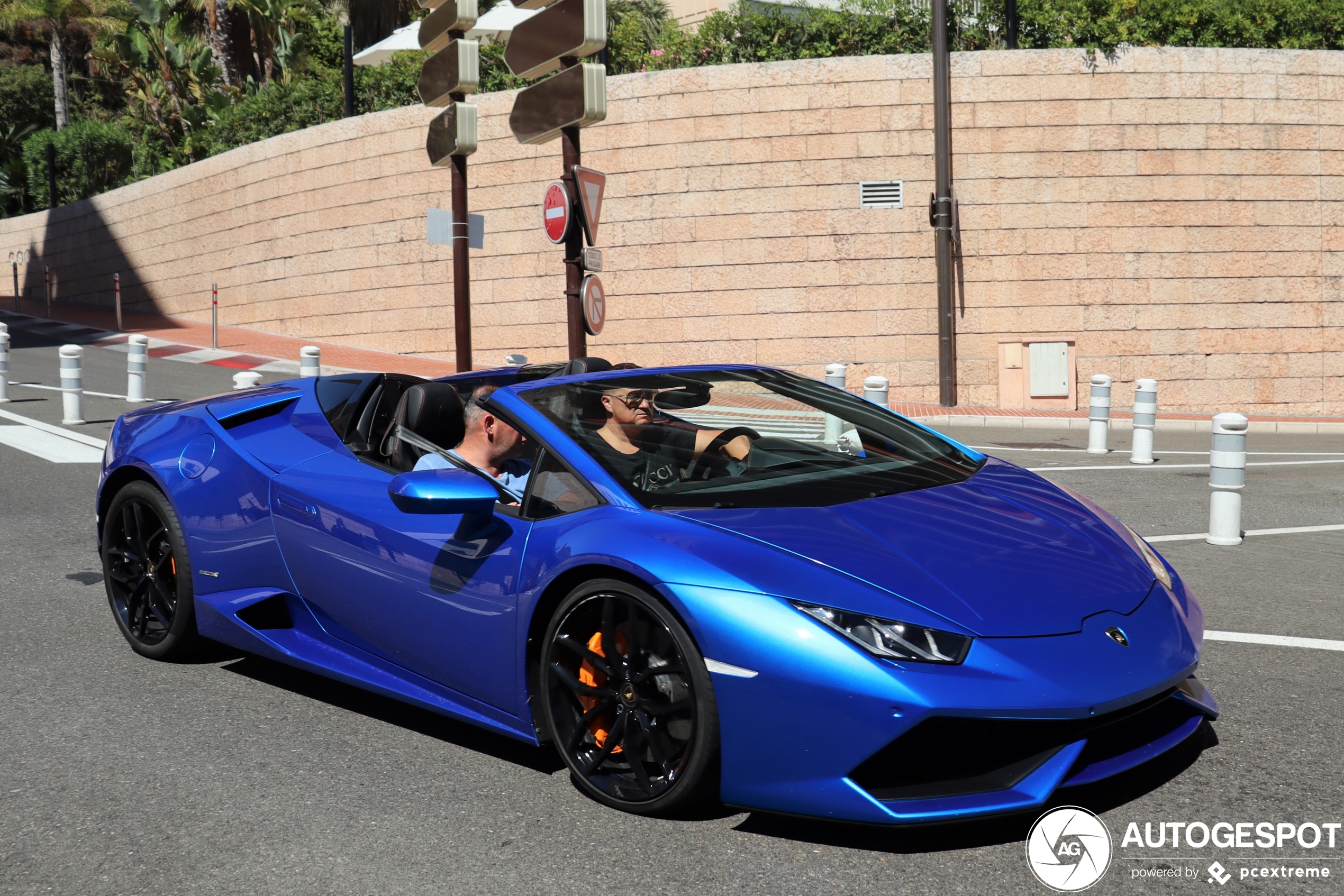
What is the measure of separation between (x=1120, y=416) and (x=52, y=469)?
13.1 meters

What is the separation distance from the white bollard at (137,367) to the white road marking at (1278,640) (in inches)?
497

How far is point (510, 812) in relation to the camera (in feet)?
10.8

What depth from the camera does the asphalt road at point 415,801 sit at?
9.45 feet

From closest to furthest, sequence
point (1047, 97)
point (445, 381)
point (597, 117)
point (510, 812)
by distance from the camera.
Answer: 1. point (510, 812)
2. point (445, 381)
3. point (597, 117)
4. point (1047, 97)

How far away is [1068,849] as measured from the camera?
289 cm

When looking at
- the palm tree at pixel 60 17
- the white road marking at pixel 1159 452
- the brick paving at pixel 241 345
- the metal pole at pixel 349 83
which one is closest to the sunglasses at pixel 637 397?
the white road marking at pixel 1159 452

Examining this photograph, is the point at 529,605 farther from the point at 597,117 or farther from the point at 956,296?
the point at 956,296

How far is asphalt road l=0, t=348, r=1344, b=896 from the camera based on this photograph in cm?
288

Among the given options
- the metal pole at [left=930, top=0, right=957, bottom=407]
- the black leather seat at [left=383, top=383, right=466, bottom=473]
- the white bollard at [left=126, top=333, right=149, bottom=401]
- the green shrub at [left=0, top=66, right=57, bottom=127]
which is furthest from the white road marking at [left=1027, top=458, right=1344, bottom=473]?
the green shrub at [left=0, top=66, right=57, bottom=127]

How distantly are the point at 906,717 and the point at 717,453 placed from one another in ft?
4.43

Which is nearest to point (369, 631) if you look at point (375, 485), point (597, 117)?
point (375, 485)

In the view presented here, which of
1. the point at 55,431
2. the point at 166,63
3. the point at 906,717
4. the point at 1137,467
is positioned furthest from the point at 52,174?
the point at 906,717

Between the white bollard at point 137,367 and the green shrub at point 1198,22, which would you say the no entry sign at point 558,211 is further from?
the green shrub at point 1198,22

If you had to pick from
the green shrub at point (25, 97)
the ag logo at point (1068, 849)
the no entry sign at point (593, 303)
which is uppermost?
the green shrub at point (25, 97)
